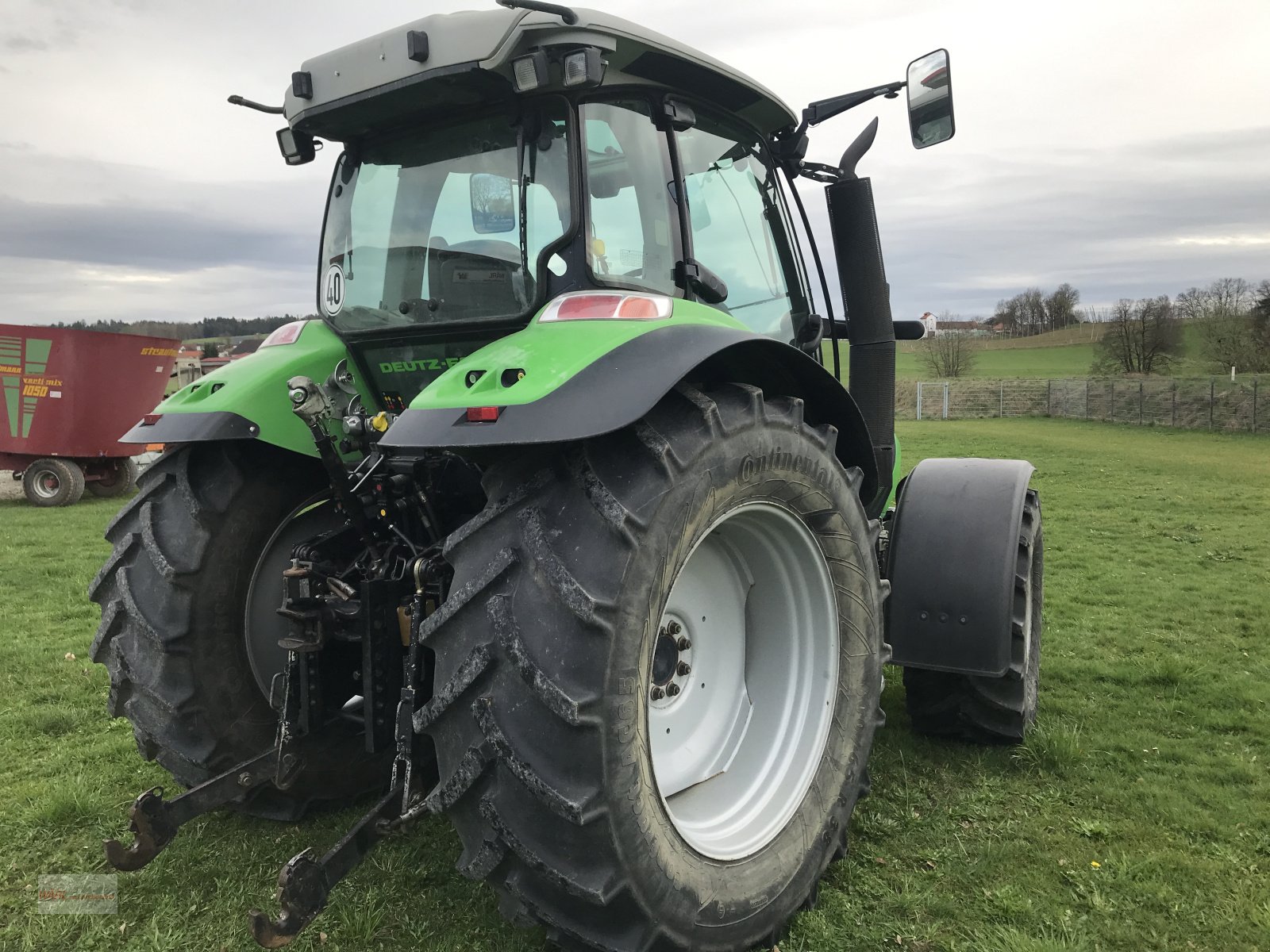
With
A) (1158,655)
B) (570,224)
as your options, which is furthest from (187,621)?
(1158,655)

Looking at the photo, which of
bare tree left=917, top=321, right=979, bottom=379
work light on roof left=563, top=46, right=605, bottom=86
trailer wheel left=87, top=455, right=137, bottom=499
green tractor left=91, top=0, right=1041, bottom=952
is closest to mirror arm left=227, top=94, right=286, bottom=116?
green tractor left=91, top=0, right=1041, bottom=952

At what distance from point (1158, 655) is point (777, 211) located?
12.1 feet

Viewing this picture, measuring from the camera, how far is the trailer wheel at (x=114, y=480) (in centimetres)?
1271

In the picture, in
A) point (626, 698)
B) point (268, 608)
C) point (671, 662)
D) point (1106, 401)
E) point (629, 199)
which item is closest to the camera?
point (626, 698)

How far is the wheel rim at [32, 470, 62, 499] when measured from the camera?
11711 mm

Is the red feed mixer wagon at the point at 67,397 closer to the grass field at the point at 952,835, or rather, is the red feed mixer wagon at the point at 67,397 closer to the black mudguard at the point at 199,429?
the grass field at the point at 952,835

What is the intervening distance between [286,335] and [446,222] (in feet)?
2.74

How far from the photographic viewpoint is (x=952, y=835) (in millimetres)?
2990

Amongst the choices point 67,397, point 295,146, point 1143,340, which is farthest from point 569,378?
point 1143,340

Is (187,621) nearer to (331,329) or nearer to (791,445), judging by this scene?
(331,329)

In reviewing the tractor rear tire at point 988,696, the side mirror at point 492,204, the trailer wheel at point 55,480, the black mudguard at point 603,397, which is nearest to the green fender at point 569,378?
the black mudguard at point 603,397

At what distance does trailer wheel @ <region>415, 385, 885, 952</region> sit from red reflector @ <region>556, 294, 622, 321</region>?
285 millimetres

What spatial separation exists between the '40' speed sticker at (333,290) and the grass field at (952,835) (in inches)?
71.5

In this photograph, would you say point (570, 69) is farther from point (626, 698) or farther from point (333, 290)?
point (626, 698)
